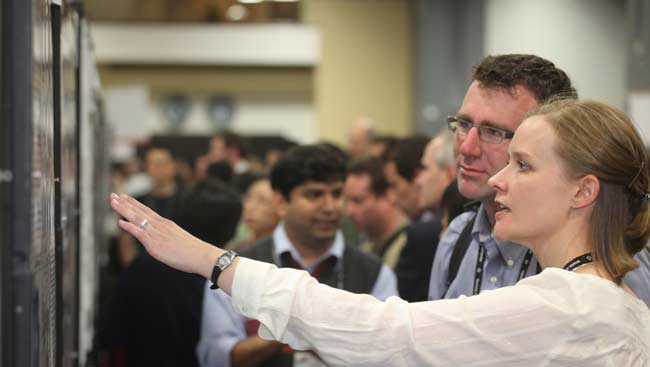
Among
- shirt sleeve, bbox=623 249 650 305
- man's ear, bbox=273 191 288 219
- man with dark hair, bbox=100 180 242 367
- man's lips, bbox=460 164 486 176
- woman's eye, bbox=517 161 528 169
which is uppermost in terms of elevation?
woman's eye, bbox=517 161 528 169

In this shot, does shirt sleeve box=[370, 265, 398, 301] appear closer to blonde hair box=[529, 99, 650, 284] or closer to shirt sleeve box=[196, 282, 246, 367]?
shirt sleeve box=[196, 282, 246, 367]

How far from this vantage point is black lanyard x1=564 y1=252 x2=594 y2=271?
215 centimetres

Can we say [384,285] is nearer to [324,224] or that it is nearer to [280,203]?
[324,224]

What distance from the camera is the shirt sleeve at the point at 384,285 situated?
12.6 feet

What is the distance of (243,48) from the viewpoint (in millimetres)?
16609

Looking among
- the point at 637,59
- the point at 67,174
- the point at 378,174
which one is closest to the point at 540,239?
the point at 67,174

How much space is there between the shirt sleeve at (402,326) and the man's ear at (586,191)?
0.21 meters

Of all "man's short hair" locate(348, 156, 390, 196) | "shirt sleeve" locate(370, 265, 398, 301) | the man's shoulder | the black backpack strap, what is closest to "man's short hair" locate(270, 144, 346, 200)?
"shirt sleeve" locate(370, 265, 398, 301)

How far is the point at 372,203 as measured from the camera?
5.88 m

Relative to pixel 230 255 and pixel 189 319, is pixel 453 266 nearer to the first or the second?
pixel 230 255

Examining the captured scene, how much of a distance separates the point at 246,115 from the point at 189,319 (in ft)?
42.0

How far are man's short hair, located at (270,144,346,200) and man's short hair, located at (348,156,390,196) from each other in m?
1.71

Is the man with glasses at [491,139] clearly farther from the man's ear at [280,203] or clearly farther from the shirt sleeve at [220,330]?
the man's ear at [280,203]

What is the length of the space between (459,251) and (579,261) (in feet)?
2.28
